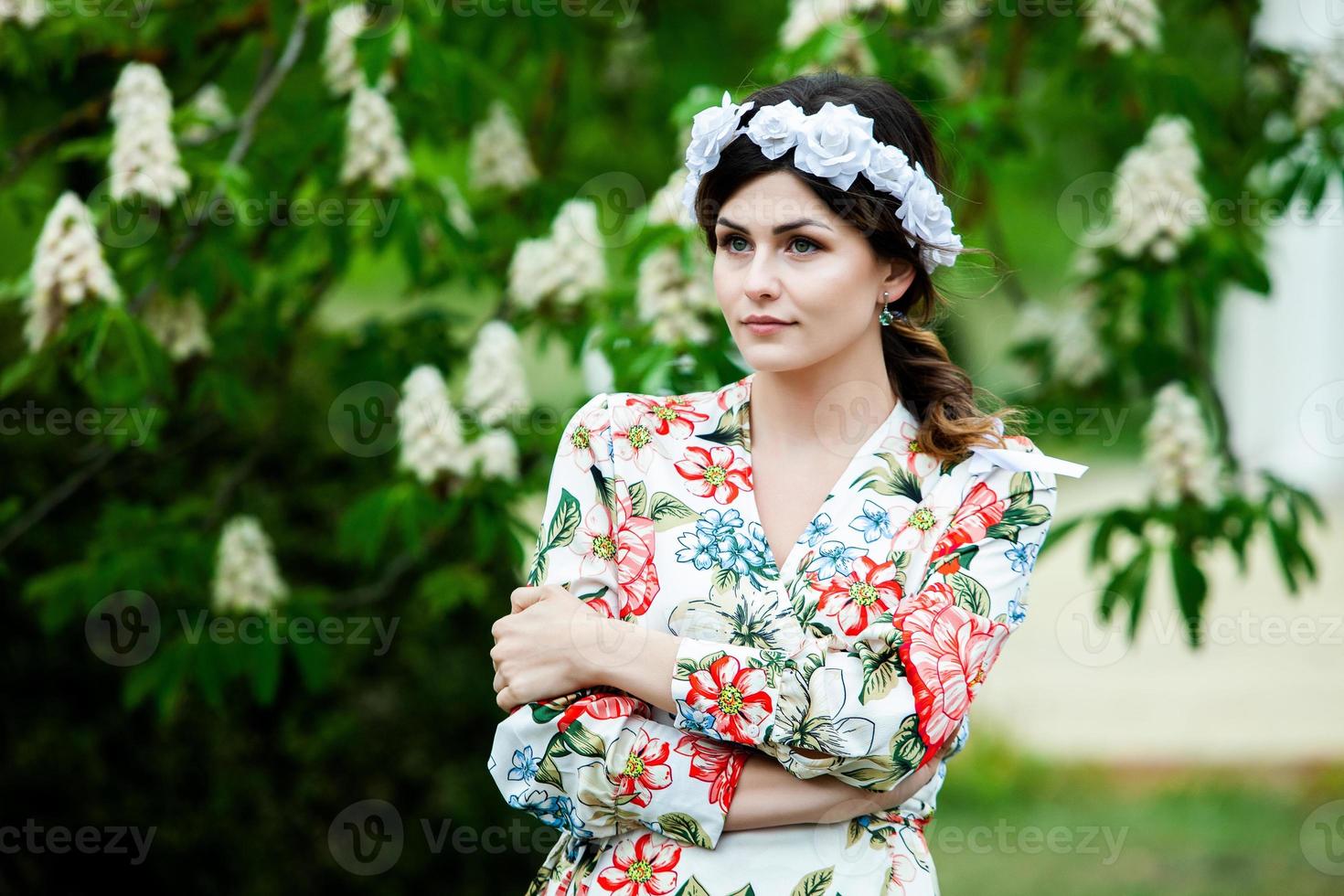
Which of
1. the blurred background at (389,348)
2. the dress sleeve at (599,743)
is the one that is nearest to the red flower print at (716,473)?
the dress sleeve at (599,743)

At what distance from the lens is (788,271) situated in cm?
199

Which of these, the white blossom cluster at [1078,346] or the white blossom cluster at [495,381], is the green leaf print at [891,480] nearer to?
the white blossom cluster at [495,381]

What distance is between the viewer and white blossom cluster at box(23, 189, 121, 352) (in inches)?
117

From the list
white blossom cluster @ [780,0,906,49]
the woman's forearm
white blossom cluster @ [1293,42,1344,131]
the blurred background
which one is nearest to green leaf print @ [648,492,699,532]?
the woman's forearm

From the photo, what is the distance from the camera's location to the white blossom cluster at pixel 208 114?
3.55 m

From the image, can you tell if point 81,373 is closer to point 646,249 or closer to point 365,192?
point 365,192

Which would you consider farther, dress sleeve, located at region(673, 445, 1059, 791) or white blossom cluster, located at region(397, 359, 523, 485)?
white blossom cluster, located at region(397, 359, 523, 485)

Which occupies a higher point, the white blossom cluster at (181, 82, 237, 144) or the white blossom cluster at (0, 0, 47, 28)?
the white blossom cluster at (0, 0, 47, 28)

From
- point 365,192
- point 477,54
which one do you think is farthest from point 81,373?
point 477,54

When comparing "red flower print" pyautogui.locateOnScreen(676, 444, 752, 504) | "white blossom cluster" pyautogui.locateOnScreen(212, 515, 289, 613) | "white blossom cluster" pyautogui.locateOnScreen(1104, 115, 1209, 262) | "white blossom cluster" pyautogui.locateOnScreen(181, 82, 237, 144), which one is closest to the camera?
"red flower print" pyautogui.locateOnScreen(676, 444, 752, 504)

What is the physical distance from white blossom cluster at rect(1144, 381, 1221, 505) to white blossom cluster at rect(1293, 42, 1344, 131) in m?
0.85

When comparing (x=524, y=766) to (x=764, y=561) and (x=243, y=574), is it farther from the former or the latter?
(x=243, y=574)

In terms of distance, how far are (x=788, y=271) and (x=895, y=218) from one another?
202mm

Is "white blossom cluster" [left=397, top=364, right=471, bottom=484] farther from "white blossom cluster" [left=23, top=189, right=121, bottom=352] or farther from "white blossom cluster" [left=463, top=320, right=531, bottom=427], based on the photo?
"white blossom cluster" [left=23, top=189, right=121, bottom=352]
